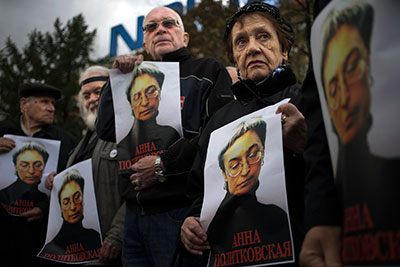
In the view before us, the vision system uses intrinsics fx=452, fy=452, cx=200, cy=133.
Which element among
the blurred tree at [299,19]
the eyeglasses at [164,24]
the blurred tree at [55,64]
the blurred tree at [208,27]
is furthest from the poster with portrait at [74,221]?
the blurred tree at [55,64]

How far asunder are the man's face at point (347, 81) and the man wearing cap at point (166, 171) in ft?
4.57

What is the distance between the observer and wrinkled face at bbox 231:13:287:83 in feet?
7.24

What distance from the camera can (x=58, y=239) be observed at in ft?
10.8

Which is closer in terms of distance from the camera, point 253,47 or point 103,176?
point 253,47

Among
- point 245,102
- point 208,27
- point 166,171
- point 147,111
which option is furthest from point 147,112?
point 208,27

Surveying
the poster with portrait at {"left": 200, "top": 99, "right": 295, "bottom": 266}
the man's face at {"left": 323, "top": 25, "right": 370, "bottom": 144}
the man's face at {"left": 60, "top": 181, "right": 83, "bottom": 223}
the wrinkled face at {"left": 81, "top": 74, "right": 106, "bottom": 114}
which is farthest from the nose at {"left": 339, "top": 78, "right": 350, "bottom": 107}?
the wrinkled face at {"left": 81, "top": 74, "right": 106, "bottom": 114}

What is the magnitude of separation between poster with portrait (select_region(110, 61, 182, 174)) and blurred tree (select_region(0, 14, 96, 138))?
12128mm

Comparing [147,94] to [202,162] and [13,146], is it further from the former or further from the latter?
[13,146]

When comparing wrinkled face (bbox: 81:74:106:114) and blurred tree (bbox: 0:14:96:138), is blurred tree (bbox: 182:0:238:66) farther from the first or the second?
blurred tree (bbox: 0:14:96:138)

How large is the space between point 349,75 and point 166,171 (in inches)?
61.1

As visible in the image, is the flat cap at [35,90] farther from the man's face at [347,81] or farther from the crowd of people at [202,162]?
the man's face at [347,81]

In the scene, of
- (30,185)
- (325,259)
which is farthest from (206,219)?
(30,185)

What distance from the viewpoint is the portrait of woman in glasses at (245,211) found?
1541 millimetres

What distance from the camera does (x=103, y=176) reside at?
345 cm
